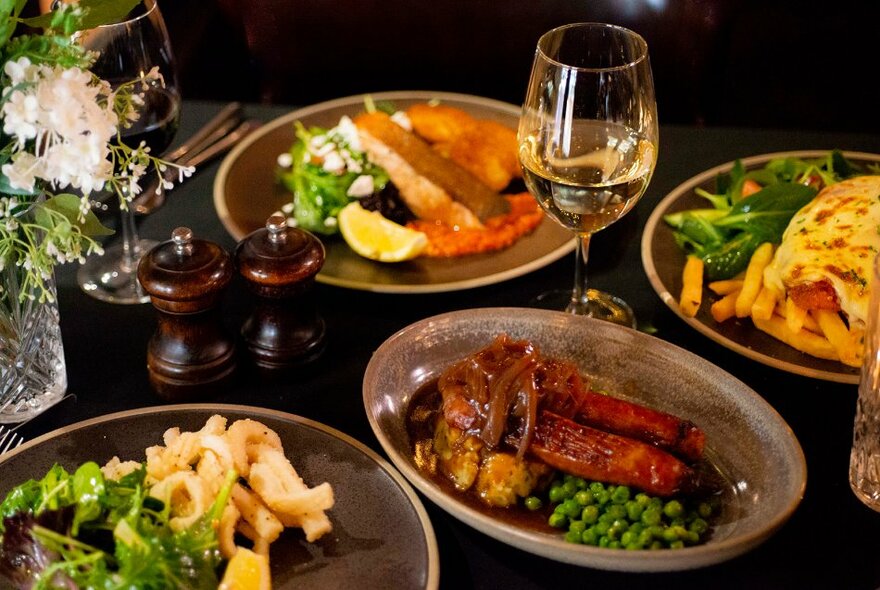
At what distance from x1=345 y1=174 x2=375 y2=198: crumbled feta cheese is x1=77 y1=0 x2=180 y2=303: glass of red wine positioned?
0.45 metres

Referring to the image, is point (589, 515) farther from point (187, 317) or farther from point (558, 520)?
point (187, 317)

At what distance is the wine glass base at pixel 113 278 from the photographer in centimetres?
195

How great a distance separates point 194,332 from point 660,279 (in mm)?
891

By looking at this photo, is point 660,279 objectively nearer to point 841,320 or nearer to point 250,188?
point 841,320

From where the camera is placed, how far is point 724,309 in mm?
1786

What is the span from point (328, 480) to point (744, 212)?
107 cm

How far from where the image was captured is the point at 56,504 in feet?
4.05

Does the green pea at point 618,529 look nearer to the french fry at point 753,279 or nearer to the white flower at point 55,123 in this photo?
the french fry at point 753,279

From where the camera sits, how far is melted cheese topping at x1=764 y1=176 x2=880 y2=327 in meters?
1.69

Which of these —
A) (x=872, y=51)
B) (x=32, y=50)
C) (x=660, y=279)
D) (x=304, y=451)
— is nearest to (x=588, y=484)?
(x=304, y=451)

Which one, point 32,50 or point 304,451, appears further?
point 304,451

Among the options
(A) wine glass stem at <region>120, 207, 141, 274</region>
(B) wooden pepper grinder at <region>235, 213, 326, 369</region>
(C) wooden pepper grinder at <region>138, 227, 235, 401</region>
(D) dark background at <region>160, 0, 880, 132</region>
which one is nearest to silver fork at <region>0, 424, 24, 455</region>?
(C) wooden pepper grinder at <region>138, 227, 235, 401</region>

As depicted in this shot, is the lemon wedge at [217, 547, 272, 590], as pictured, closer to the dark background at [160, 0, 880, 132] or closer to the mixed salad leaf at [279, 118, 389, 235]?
the mixed salad leaf at [279, 118, 389, 235]

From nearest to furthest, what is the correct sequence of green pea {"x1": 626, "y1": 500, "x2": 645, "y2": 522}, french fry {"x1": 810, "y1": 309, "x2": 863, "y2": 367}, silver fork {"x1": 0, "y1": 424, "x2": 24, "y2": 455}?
green pea {"x1": 626, "y1": 500, "x2": 645, "y2": 522}
silver fork {"x1": 0, "y1": 424, "x2": 24, "y2": 455}
french fry {"x1": 810, "y1": 309, "x2": 863, "y2": 367}
